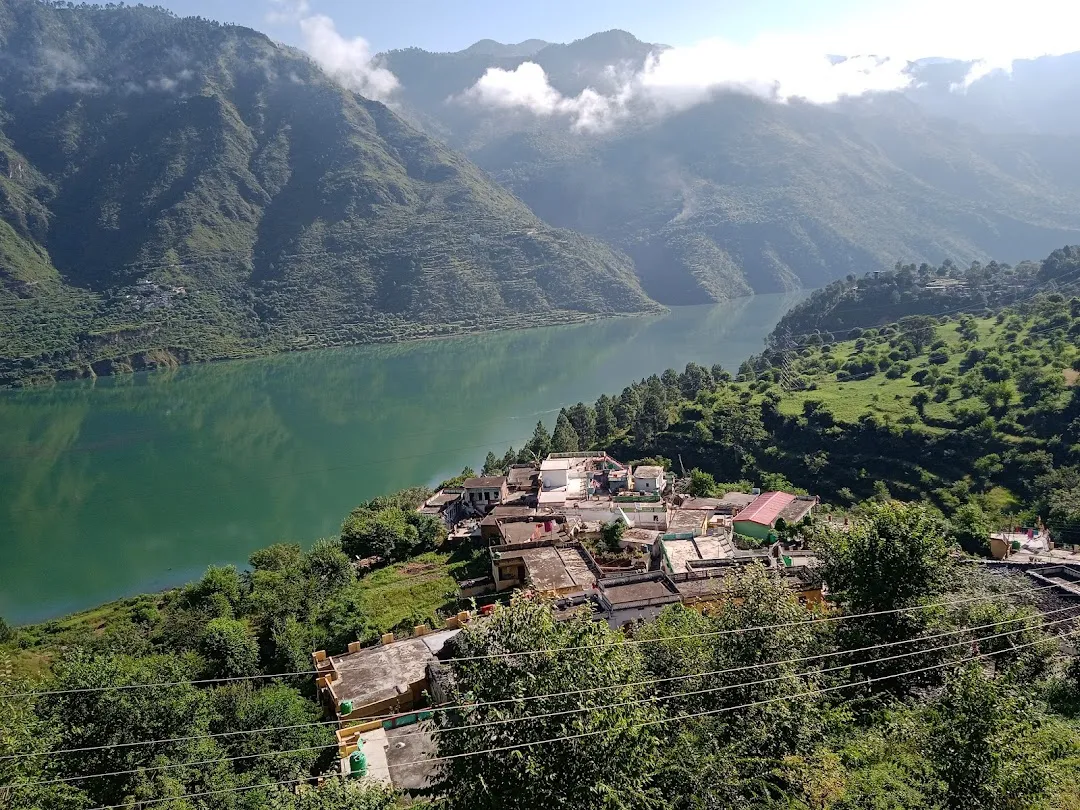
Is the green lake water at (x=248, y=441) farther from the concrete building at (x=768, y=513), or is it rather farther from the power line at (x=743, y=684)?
the power line at (x=743, y=684)

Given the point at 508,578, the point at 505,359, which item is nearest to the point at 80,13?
the point at 505,359

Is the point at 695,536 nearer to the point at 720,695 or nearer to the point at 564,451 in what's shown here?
the point at 720,695

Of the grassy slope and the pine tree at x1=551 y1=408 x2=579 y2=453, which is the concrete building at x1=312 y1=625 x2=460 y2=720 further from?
the pine tree at x1=551 y1=408 x2=579 y2=453

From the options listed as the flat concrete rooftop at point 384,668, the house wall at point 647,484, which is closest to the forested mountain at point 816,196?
the house wall at point 647,484

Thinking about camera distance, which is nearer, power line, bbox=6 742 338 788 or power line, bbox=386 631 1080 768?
power line, bbox=386 631 1080 768

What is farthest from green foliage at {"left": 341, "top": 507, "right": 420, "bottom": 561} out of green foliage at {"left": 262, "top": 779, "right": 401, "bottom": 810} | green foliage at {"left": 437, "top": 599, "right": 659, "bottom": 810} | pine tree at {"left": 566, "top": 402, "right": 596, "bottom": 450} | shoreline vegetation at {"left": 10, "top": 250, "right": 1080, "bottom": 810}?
green foliage at {"left": 437, "top": 599, "right": 659, "bottom": 810}

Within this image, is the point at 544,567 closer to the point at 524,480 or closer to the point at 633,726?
the point at 633,726
